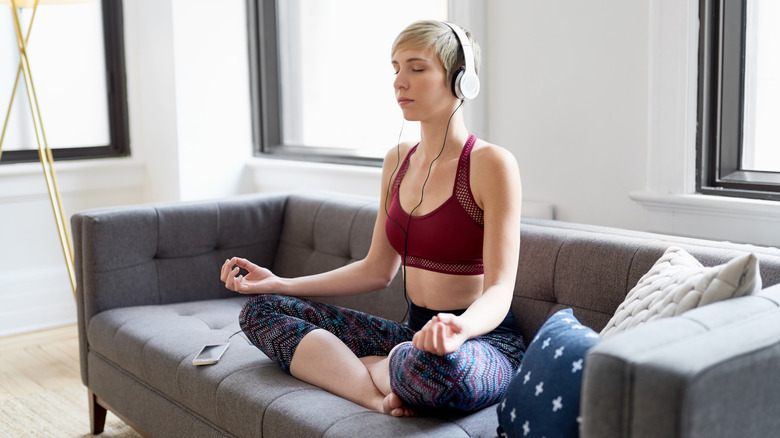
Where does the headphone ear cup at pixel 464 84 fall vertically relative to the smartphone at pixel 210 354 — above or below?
above

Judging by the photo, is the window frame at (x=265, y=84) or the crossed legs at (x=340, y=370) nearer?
the crossed legs at (x=340, y=370)

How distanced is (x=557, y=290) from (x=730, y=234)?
0.49 meters

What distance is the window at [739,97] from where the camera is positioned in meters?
2.09

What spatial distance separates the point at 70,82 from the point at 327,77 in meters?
1.32

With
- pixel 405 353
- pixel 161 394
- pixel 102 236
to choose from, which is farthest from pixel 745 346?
pixel 102 236

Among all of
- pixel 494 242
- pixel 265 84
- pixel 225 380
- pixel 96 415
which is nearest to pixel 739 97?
pixel 494 242

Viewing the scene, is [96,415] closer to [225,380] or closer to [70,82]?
[225,380]

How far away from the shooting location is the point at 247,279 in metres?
2.06

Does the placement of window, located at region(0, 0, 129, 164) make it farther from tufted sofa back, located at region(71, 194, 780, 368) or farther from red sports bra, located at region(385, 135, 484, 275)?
red sports bra, located at region(385, 135, 484, 275)

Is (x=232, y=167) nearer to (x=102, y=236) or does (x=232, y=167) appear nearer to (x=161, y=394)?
(x=102, y=236)

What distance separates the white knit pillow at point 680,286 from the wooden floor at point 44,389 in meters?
1.82

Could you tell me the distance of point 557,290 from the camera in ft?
6.36

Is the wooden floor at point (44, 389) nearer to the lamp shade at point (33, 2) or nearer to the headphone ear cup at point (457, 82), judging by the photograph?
the lamp shade at point (33, 2)

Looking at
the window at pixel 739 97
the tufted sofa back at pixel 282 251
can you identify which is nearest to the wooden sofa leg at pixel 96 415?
the tufted sofa back at pixel 282 251
